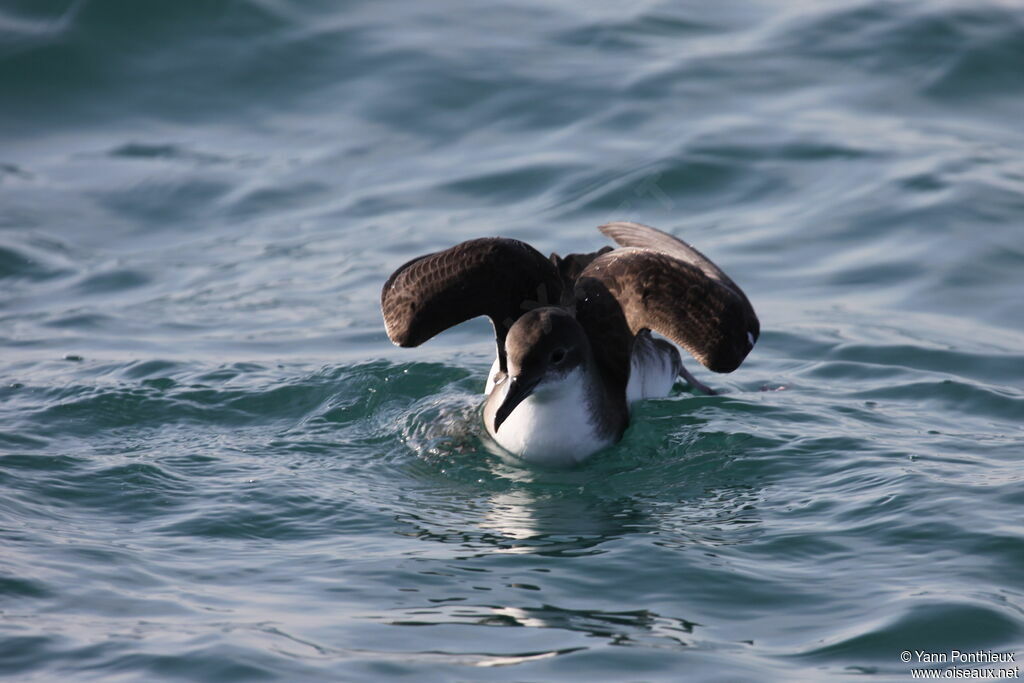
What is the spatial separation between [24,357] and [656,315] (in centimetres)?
479

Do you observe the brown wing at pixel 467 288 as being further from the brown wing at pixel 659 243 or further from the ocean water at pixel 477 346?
the brown wing at pixel 659 243

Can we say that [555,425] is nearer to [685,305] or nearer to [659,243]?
[685,305]

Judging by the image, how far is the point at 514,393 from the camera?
7762 millimetres

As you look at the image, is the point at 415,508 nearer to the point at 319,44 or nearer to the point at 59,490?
the point at 59,490

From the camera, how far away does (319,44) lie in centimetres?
1623

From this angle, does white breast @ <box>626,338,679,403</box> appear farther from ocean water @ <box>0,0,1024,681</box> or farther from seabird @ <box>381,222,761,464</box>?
ocean water @ <box>0,0,1024,681</box>

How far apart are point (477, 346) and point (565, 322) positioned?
2811 millimetres

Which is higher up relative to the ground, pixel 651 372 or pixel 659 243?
pixel 659 243

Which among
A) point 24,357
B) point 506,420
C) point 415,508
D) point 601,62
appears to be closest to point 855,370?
point 506,420

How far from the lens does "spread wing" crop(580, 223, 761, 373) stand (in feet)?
26.8

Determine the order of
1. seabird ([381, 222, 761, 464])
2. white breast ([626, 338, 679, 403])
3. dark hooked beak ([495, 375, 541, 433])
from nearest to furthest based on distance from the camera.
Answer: dark hooked beak ([495, 375, 541, 433])
seabird ([381, 222, 761, 464])
white breast ([626, 338, 679, 403])

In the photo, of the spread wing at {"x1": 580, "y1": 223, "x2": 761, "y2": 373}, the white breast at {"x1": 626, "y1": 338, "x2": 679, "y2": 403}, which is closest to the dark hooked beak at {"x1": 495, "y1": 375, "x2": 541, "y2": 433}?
the spread wing at {"x1": 580, "y1": 223, "x2": 761, "y2": 373}

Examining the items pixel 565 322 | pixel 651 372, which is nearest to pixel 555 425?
pixel 565 322

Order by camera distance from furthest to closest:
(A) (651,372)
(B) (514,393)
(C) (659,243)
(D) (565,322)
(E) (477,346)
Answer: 1. (E) (477,346)
2. (C) (659,243)
3. (A) (651,372)
4. (D) (565,322)
5. (B) (514,393)
